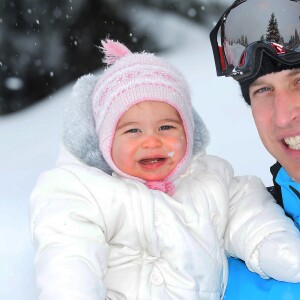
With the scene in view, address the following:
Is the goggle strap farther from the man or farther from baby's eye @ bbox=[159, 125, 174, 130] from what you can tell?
baby's eye @ bbox=[159, 125, 174, 130]

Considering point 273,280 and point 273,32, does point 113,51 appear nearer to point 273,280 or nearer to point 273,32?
point 273,32

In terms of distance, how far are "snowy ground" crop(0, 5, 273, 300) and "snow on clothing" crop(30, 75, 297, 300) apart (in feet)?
2.83

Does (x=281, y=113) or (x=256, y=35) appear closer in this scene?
(x=281, y=113)

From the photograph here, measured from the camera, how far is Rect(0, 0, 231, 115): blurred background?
6352mm

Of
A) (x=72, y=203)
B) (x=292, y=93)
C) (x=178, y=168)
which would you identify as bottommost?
(x=72, y=203)

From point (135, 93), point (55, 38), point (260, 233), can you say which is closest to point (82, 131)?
point (135, 93)

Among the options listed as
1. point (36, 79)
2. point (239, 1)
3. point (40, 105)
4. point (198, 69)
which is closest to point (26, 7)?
point (36, 79)

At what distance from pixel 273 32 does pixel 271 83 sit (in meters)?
0.19

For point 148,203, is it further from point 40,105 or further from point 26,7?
point 26,7

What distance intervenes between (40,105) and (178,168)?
397 cm

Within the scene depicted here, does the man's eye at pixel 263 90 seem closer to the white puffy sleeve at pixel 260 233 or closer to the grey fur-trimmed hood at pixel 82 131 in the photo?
the white puffy sleeve at pixel 260 233

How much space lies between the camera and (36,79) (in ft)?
21.0

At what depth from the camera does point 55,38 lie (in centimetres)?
657

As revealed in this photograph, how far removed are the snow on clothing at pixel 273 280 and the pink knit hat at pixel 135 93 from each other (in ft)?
1.22
